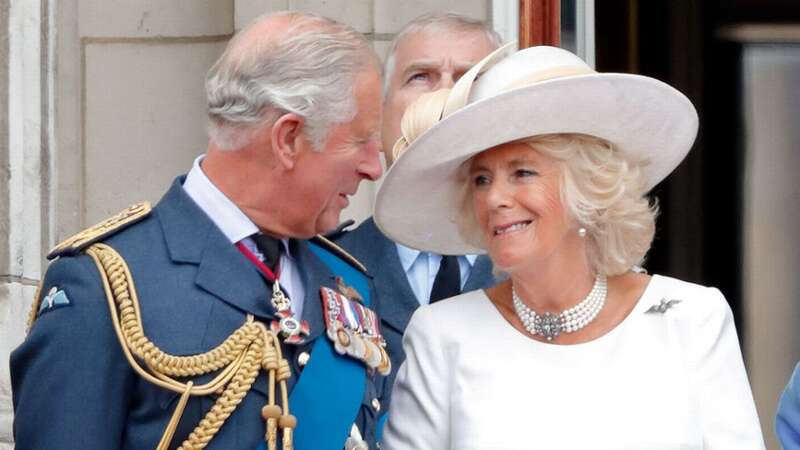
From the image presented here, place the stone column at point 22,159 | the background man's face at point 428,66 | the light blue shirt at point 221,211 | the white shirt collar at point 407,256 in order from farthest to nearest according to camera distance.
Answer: the stone column at point 22,159
the background man's face at point 428,66
the white shirt collar at point 407,256
the light blue shirt at point 221,211

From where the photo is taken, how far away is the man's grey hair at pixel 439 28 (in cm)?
447

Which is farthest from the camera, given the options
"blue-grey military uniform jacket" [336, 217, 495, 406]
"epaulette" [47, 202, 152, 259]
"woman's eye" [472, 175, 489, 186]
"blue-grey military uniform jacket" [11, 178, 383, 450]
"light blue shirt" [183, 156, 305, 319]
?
"blue-grey military uniform jacket" [336, 217, 495, 406]

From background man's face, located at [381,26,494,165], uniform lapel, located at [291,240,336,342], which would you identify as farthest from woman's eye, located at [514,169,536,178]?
background man's face, located at [381,26,494,165]

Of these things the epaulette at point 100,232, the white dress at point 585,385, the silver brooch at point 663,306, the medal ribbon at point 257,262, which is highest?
the epaulette at point 100,232

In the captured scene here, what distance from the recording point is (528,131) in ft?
11.2

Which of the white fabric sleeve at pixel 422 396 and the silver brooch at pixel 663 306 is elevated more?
the silver brooch at pixel 663 306

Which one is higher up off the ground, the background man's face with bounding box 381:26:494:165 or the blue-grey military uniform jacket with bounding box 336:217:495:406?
the background man's face with bounding box 381:26:494:165

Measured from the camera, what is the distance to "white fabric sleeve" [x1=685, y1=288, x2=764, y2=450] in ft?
11.0

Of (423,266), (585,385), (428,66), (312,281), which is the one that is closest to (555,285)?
(585,385)

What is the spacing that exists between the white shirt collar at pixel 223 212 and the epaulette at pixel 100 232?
0.09 metres

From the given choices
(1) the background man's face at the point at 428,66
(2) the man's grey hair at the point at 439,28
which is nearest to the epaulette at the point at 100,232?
(1) the background man's face at the point at 428,66

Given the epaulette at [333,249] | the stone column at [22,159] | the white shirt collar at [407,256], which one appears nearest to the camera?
the epaulette at [333,249]

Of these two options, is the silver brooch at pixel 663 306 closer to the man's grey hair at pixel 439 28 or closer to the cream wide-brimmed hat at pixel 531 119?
the cream wide-brimmed hat at pixel 531 119

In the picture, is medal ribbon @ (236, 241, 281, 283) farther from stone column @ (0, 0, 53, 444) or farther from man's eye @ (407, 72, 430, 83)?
stone column @ (0, 0, 53, 444)
